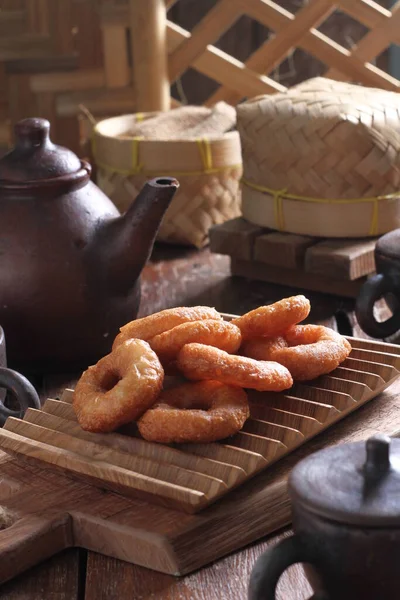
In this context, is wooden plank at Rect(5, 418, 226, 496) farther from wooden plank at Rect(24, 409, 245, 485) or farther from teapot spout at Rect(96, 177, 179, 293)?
teapot spout at Rect(96, 177, 179, 293)

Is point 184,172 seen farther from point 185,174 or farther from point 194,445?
point 194,445

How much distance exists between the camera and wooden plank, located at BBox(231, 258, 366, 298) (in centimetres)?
164

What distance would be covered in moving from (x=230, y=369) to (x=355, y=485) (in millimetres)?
281

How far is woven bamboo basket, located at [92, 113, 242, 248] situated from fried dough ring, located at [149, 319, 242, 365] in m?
0.83

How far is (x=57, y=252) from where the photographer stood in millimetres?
1322

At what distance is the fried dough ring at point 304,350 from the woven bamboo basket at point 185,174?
29.9 inches

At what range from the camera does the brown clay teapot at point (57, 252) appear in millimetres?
1320

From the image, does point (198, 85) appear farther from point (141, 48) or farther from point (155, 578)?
point (155, 578)

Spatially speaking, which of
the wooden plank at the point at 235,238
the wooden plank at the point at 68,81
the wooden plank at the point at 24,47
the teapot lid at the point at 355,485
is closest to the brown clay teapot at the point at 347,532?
the teapot lid at the point at 355,485

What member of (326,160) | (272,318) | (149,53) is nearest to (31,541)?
(272,318)

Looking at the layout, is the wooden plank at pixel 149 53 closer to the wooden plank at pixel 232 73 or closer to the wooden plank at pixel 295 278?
the wooden plank at pixel 232 73

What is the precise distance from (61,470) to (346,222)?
2.65 ft

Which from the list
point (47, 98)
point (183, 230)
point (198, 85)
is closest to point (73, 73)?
point (47, 98)

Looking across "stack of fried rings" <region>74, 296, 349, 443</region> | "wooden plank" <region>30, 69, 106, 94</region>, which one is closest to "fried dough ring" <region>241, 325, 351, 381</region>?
"stack of fried rings" <region>74, 296, 349, 443</region>
